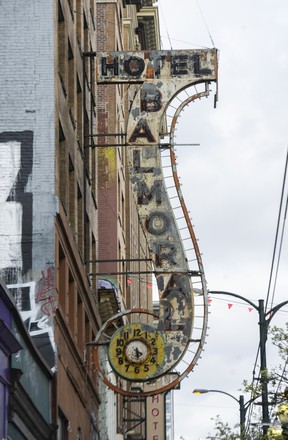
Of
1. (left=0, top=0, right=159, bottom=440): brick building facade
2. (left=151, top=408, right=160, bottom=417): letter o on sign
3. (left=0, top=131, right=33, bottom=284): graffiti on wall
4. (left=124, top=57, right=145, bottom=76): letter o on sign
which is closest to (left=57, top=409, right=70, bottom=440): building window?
(left=0, top=0, right=159, bottom=440): brick building facade

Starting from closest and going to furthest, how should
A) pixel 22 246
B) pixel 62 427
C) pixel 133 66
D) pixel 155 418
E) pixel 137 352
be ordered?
1. pixel 22 246
2. pixel 62 427
3. pixel 137 352
4. pixel 133 66
5. pixel 155 418

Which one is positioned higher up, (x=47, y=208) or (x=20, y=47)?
(x=20, y=47)

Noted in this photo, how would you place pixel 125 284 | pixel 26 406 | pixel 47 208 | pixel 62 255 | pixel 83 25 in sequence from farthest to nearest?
pixel 125 284 → pixel 83 25 → pixel 62 255 → pixel 47 208 → pixel 26 406

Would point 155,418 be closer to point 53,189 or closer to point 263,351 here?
point 263,351

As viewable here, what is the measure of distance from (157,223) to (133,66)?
5.25 m

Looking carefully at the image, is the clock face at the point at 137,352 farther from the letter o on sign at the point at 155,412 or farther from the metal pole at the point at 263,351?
the letter o on sign at the point at 155,412

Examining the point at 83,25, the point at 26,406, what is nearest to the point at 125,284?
the point at 83,25

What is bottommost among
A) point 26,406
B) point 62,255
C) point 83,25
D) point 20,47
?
point 26,406

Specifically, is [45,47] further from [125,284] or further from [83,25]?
[125,284]

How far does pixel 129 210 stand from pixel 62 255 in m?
41.9

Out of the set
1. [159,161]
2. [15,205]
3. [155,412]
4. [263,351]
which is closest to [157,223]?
[159,161]

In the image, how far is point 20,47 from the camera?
119 ft

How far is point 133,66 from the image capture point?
4150 cm

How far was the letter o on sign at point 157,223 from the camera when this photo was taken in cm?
3969
